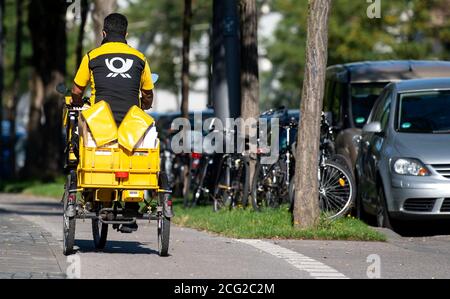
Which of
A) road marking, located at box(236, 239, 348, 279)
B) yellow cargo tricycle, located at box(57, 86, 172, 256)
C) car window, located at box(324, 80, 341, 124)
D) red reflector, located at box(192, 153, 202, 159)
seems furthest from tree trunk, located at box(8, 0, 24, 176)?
yellow cargo tricycle, located at box(57, 86, 172, 256)

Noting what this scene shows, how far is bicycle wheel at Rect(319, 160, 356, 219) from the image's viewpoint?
1603 cm

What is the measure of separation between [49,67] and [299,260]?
25.8 meters

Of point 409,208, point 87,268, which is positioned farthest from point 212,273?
point 409,208

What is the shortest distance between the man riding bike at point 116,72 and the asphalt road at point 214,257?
2.44ft

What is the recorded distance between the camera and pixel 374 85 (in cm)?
1967

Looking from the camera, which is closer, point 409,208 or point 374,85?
point 409,208

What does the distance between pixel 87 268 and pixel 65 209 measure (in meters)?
1.35

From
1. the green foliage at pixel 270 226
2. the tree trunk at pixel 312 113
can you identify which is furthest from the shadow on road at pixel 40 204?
the tree trunk at pixel 312 113

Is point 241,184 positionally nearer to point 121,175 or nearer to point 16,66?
point 121,175

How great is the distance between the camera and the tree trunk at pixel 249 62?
19359 millimetres

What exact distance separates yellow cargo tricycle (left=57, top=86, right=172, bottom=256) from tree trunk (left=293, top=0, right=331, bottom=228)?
3.21 m

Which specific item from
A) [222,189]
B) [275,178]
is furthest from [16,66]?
[275,178]

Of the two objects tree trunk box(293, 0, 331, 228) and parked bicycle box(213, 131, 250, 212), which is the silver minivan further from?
parked bicycle box(213, 131, 250, 212)
